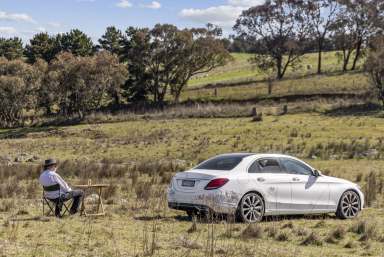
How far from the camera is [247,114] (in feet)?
191

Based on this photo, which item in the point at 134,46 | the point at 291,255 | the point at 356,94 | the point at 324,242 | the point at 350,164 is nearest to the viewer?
the point at 291,255

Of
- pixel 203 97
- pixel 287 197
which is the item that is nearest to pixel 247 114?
pixel 203 97

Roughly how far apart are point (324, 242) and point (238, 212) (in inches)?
105

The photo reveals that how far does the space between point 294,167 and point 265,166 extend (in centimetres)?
91

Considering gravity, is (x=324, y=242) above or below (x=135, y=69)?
below

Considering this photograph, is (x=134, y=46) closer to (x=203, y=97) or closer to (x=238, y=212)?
(x=203, y=97)

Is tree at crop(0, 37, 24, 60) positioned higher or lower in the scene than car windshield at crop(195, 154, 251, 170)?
higher

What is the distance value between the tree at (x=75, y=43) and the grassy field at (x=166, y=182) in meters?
34.3

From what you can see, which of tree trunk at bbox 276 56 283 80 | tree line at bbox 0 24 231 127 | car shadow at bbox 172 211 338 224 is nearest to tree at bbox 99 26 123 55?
tree line at bbox 0 24 231 127

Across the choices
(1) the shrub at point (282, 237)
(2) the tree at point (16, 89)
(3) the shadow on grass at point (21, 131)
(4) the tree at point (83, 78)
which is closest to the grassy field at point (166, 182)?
(1) the shrub at point (282, 237)

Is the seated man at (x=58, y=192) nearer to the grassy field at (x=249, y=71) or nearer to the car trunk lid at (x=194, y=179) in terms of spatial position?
the car trunk lid at (x=194, y=179)

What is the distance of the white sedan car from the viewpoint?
48.1ft

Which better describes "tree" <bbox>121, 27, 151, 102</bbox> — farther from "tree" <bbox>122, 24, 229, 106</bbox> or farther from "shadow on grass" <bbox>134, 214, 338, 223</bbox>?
"shadow on grass" <bbox>134, 214, 338, 223</bbox>

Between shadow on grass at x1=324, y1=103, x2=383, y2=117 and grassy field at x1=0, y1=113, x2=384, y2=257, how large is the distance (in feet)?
7.98
